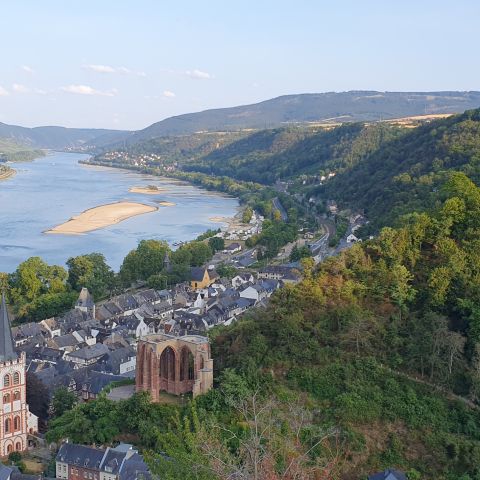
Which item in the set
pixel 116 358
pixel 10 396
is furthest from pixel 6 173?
pixel 10 396

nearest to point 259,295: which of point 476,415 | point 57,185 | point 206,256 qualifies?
point 206,256

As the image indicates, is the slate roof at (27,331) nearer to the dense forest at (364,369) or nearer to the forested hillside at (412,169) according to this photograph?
the dense forest at (364,369)

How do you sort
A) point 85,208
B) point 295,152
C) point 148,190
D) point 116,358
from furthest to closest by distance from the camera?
1. point 295,152
2. point 148,190
3. point 85,208
4. point 116,358

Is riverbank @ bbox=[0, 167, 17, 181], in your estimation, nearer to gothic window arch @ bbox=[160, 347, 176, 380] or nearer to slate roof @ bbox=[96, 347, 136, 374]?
slate roof @ bbox=[96, 347, 136, 374]

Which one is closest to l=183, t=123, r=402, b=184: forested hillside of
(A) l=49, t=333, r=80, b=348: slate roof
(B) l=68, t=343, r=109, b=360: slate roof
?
(A) l=49, t=333, r=80, b=348: slate roof

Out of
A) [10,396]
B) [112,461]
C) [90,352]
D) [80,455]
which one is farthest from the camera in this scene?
[90,352]

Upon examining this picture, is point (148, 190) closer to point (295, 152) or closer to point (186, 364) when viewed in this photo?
point (295, 152)

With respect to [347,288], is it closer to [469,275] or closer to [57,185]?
[469,275]
